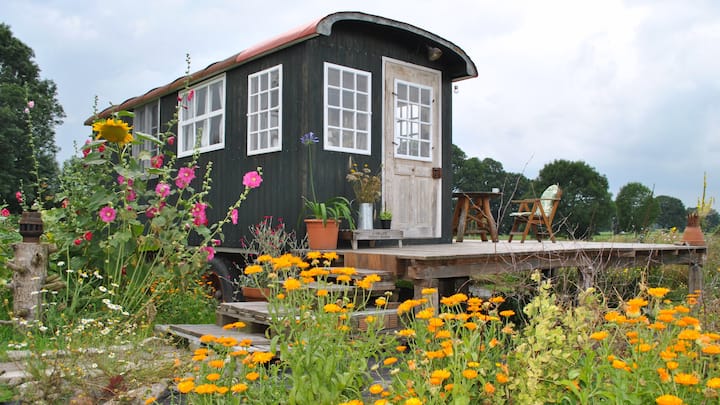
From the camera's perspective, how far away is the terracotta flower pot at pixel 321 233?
6.10 metres

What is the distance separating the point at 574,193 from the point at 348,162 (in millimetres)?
20511

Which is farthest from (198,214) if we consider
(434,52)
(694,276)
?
(694,276)

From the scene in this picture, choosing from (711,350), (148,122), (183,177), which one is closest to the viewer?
(711,350)

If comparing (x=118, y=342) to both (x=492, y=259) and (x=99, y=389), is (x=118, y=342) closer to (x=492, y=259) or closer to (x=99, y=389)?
(x=99, y=389)

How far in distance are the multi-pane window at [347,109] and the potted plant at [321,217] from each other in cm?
31

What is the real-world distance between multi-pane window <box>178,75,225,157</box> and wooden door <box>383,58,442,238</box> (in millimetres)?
2306

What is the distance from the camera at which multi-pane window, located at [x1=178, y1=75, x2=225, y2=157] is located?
26.4 feet

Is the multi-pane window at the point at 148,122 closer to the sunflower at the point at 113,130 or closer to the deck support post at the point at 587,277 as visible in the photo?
the sunflower at the point at 113,130

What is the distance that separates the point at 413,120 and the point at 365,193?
1.49m

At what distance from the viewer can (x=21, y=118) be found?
18.0 metres

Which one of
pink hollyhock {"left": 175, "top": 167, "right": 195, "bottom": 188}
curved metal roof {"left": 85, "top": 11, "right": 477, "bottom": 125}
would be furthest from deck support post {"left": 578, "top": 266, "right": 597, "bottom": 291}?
pink hollyhock {"left": 175, "top": 167, "right": 195, "bottom": 188}

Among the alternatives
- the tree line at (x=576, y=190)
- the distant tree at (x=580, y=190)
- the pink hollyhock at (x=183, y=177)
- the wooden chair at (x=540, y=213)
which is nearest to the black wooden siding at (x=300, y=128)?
the wooden chair at (x=540, y=213)

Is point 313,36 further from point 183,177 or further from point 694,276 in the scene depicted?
point 694,276

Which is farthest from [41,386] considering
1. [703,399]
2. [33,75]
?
[33,75]
